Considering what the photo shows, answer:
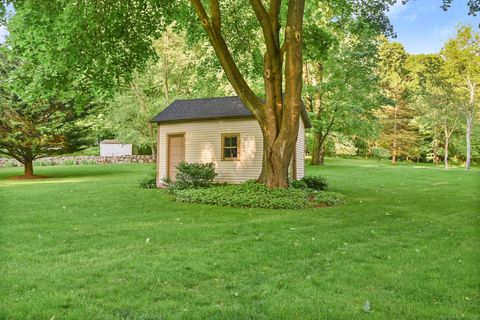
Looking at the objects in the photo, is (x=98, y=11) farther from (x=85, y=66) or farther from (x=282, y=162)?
(x=282, y=162)

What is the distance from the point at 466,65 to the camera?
2962 cm

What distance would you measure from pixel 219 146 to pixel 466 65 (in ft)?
74.8

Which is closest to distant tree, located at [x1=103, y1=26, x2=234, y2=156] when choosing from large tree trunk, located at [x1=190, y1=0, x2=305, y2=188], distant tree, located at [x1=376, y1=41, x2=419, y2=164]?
large tree trunk, located at [x1=190, y1=0, x2=305, y2=188]

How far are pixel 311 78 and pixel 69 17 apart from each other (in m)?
24.5

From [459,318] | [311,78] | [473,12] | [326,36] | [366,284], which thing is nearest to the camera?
[459,318]

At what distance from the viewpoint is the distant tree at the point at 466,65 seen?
1110 inches

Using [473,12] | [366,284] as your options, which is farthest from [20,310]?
[473,12]

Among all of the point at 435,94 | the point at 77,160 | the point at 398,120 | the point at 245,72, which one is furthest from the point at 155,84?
the point at 398,120

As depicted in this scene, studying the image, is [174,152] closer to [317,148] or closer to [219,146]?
[219,146]

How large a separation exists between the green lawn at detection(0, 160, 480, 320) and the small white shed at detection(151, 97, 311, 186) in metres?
7.05

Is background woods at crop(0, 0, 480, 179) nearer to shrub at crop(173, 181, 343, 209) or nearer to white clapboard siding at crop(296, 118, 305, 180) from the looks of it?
shrub at crop(173, 181, 343, 209)

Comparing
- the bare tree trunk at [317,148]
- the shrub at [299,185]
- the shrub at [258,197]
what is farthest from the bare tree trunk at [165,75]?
the shrub at [258,197]

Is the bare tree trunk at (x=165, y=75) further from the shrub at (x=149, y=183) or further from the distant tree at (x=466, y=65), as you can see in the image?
the distant tree at (x=466, y=65)

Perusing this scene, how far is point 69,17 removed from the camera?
10.6 meters
